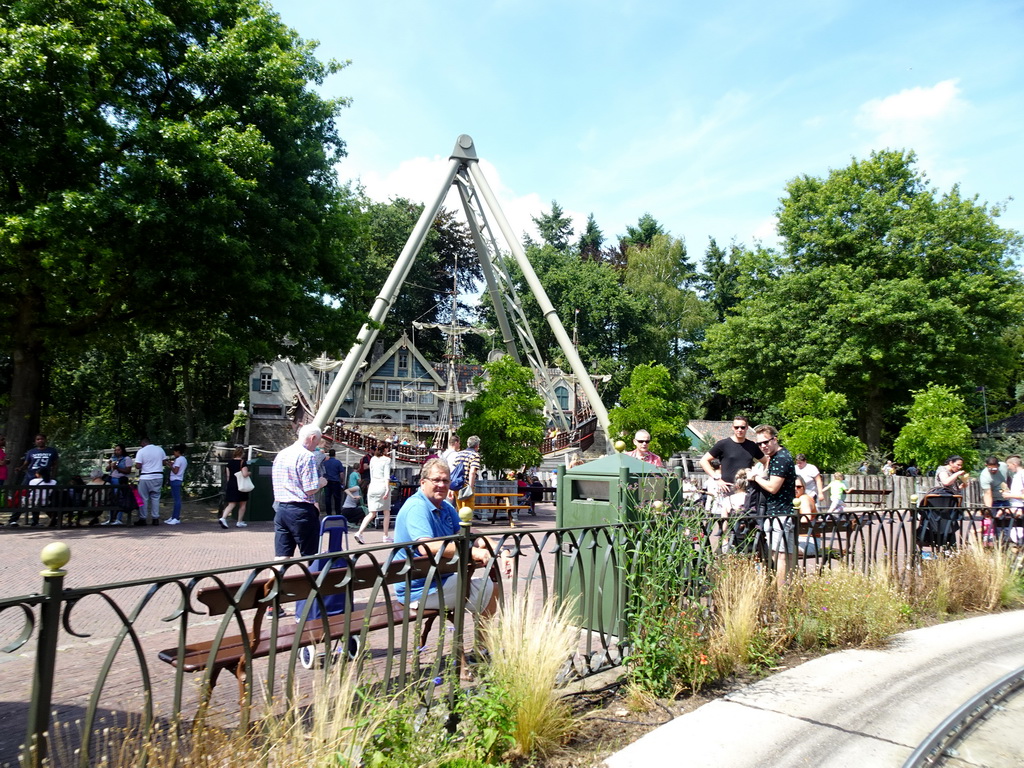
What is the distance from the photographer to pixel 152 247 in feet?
48.4

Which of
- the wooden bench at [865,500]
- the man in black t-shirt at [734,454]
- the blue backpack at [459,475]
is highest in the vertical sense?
the man in black t-shirt at [734,454]

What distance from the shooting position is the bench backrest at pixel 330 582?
3.40 m

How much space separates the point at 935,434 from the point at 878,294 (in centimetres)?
1142

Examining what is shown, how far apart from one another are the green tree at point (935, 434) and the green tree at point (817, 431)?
5.98ft

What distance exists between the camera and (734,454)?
7.86 metres

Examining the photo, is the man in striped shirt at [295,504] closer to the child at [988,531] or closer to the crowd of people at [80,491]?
the child at [988,531]

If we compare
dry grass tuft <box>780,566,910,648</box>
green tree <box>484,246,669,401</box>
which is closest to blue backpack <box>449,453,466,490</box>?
dry grass tuft <box>780,566,910,648</box>

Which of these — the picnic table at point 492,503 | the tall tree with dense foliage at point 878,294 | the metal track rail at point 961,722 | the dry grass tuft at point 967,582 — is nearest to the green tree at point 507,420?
the picnic table at point 492,503

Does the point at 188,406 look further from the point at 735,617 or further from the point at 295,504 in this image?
the point at 735,617

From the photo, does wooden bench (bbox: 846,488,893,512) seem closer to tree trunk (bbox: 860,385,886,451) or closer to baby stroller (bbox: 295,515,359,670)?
tree trunk (bbox: 860,385,886,451)

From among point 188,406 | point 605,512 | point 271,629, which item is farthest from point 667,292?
point 271,629

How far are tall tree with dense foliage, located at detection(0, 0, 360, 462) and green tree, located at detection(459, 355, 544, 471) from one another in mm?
4590

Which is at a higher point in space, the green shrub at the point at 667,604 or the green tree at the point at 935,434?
the green tree at the point at 935,434

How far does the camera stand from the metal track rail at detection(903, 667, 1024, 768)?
3.78 meters
